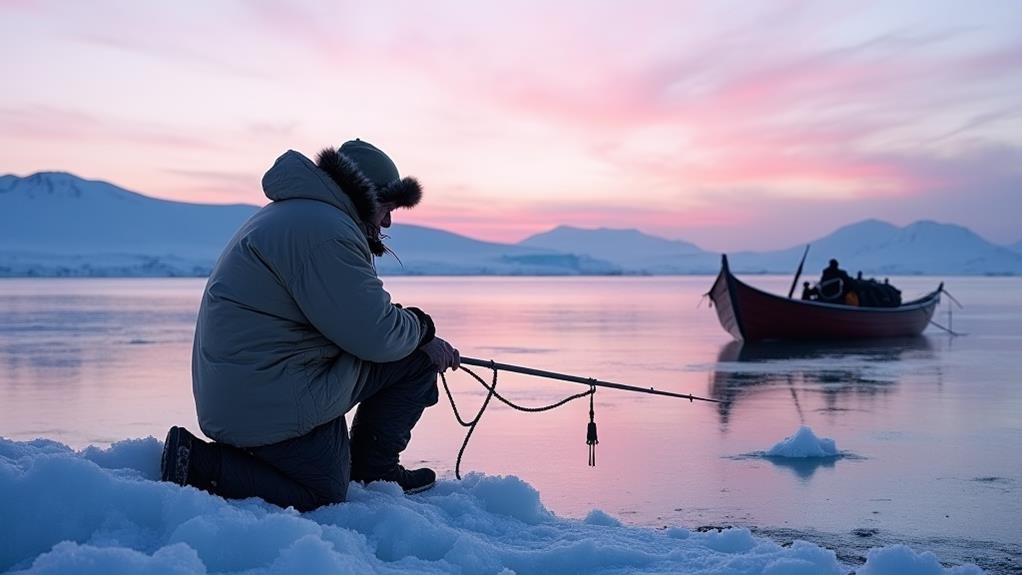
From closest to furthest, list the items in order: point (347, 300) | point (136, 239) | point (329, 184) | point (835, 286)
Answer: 1. point (347, 300)
2. point (329, 184)
3. point (835, 286)
4. point (136, 239)

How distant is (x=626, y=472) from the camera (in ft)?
15.2

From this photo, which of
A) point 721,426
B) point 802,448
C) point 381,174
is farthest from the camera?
point 721,426

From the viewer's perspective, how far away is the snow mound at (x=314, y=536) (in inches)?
81.0

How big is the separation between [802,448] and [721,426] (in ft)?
3.56

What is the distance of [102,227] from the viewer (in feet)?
508

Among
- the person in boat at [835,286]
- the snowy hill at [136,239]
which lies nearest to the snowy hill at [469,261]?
the snowy hill at [136,239]

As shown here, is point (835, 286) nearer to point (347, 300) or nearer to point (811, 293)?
point (811, 293)

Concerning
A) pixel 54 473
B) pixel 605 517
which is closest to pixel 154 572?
pixel 54 473

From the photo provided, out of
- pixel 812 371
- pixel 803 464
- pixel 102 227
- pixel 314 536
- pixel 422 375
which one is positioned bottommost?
pixel 803 464

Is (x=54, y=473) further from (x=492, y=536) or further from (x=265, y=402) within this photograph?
(x=492, y=536)

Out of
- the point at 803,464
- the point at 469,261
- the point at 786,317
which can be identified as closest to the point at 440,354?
the point at 803,464

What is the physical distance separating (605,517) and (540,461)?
1649 mm

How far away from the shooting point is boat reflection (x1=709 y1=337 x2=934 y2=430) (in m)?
7.58

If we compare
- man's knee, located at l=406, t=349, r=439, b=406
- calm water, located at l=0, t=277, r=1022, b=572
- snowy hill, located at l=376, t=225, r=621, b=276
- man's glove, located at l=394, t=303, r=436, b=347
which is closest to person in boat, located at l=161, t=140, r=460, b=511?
man's glove, located at l=394, t=303, r=436, b=347
